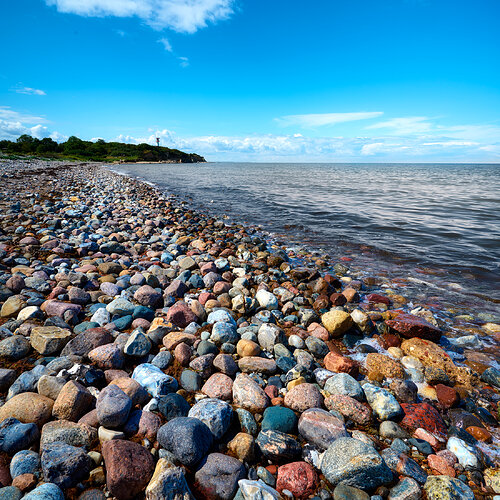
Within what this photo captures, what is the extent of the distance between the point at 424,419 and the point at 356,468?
1.04 m

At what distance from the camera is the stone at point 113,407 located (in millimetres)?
2051

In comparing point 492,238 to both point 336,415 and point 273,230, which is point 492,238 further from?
point 336,415

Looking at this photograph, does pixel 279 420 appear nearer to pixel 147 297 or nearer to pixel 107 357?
pixel 107 357

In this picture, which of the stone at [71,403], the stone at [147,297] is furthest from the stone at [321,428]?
the stone at [147,297]

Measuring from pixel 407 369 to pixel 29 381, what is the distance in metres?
3.93

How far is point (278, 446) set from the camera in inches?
78.7

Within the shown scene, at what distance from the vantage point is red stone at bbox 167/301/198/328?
3.65 metres

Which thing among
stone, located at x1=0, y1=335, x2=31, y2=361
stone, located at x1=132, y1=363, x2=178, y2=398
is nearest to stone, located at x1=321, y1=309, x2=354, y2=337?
stone, located at x1=132, y1=363, x2=178, y2=398

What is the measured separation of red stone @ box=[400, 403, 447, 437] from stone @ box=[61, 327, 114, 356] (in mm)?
3130

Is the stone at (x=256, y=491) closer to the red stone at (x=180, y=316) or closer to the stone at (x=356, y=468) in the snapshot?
the stone at (x=356, y=468)

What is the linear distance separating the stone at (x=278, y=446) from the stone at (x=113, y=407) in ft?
3.49

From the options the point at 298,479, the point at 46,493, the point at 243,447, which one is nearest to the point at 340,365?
the point at 298,479

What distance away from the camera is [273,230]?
412 inches

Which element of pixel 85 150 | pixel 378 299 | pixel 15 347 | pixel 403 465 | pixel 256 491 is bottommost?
pixel 378 299
